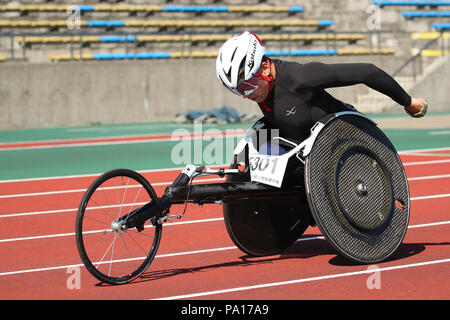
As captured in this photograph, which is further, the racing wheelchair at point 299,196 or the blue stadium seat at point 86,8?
the blue stadium seat at point 86,8

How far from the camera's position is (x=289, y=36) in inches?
1237

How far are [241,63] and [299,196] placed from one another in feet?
3.81

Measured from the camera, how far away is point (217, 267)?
654 centimetres

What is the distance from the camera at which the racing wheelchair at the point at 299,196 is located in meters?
6.02

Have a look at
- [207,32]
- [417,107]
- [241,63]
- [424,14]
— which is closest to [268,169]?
[241,63]

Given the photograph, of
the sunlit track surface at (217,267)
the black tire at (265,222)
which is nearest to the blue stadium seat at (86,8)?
the sunlit track surface at (217,267)

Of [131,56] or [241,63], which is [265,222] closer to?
[241,63]

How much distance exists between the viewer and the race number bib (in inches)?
246

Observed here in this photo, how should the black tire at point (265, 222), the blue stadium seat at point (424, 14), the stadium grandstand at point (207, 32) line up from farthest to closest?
the blue stadium seat at point (424, 14)
the stadium grandstand at point (207, 32)
the black tire at point (265, 222)

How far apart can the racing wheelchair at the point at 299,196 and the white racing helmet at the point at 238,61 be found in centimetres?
58

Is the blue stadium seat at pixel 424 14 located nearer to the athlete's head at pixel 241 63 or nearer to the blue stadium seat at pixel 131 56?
the blue stadium seat at pixel 131 56

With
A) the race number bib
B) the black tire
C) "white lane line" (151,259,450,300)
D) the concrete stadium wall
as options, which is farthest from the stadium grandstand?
"white lane line" (151,259,450,300)

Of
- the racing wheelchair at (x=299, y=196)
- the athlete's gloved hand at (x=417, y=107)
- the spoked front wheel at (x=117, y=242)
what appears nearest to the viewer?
the spoked front wheel at (x=117, y=242)
